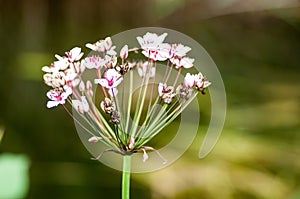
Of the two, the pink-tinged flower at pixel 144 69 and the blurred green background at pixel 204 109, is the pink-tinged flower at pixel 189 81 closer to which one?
the pink-tinged flower at pixel 144 69

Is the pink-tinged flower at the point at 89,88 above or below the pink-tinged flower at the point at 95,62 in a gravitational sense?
below

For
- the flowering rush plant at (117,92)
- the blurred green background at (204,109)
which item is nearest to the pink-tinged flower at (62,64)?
the flowering rush plant at (117,92)

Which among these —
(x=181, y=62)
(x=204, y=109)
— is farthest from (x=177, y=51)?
(x=204, y=109)

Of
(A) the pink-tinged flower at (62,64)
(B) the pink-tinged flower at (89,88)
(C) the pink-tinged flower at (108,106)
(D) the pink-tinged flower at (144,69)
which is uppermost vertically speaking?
(D) the pink-tinged flower at (144,69)

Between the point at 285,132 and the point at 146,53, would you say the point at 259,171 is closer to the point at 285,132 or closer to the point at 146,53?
the point at 285,132

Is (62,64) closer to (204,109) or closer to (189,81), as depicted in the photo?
(189,81)

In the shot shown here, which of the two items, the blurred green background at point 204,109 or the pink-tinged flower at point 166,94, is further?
the blurred green background at point 204,109

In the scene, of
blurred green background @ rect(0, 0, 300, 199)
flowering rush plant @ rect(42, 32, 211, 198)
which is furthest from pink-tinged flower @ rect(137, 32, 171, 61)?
blurred green background @ rect(0, 0, 300, 199)

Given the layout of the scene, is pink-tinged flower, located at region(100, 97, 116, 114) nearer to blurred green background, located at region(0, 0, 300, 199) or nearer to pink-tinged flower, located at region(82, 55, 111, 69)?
pink-tinged flower, located at region(82, 55, 111, 69)

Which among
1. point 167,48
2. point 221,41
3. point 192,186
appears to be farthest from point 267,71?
point 167,48

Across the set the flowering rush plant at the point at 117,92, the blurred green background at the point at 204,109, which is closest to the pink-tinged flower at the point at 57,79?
the flowering rush plant at the point at 117,92
